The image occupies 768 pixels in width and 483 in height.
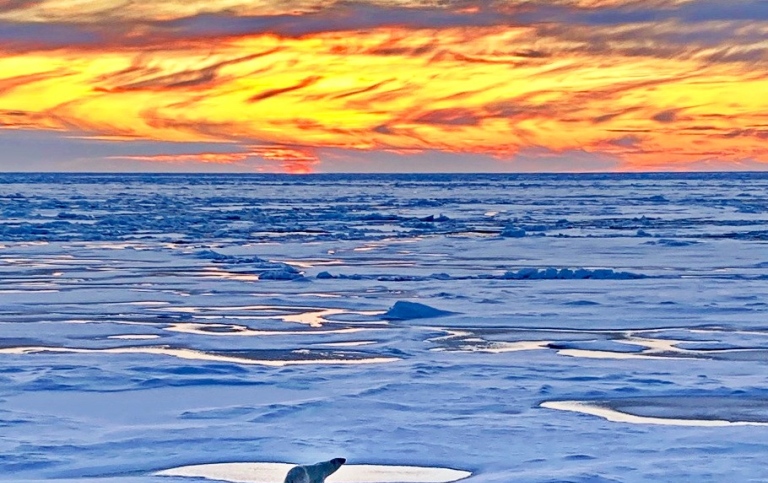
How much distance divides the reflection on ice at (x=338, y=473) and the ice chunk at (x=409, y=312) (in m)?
5.88

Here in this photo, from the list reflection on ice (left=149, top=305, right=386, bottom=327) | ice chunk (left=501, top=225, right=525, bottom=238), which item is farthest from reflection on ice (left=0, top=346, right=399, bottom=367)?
ice chunk (left=501, top=225, right=525, bottom=238)

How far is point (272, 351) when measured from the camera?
9.18 metres

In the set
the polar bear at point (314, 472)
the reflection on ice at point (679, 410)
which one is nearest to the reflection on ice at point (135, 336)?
the reflection on ice at point (679, 410)

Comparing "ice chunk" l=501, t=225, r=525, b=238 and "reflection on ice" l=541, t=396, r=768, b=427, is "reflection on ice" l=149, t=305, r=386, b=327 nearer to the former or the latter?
"reflection on ice" l=541, t=396, r=768, b=427

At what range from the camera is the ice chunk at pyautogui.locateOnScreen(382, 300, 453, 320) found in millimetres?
11406

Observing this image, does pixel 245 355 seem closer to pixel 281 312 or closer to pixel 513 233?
pixel 281 312

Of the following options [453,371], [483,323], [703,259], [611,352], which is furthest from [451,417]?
[703,259]

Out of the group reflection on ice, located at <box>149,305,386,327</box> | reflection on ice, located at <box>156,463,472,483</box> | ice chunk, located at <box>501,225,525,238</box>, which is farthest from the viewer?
ice chunk, located at <box>501,225,525,238</box>

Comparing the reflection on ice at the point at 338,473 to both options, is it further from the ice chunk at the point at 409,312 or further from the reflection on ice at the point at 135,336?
the ice chunk at the point at 409,312

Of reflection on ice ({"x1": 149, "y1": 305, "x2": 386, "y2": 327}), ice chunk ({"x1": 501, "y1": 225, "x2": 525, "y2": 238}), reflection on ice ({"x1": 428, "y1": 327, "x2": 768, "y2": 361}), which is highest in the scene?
ice chunk ({"x1": 501, "y1": 225, "x2": 525, "y2": 238})

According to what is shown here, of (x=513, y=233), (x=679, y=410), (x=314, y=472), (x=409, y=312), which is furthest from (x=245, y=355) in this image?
(x=513, y=233)

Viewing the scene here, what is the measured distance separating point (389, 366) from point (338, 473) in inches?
120

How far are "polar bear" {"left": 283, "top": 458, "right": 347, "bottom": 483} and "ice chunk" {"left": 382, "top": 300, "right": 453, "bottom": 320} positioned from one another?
Answer: 6191 millimetres

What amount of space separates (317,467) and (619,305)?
781cm
